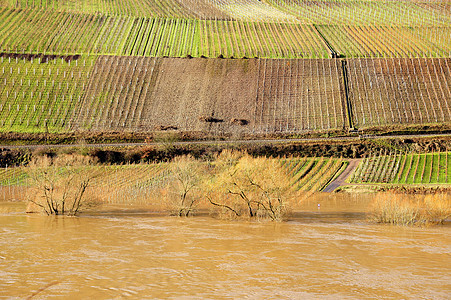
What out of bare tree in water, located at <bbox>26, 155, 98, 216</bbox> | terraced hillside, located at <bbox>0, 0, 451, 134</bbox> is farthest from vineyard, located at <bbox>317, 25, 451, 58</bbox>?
bare tree in water, located at <bbox>26, 155, 98, 216</bbox>

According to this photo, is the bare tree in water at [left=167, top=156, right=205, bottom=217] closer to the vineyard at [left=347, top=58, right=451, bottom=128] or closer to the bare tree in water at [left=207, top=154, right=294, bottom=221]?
the bare tree in water at [left=207, top=154, right=294, bottom=221]

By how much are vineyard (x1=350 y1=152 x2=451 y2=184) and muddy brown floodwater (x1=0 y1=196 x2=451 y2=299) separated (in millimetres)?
17683

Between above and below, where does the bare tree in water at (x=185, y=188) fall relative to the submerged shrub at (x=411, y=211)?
above

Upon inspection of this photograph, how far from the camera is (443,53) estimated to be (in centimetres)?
10169

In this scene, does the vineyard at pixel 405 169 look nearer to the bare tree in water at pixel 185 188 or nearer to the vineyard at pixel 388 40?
the bare tree in water at pixel 185 188

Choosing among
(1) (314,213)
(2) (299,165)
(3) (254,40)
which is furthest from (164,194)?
(3) (254,40)

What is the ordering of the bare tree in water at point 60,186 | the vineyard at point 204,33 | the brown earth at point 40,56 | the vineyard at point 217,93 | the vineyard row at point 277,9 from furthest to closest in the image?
the vineyard row at point 277,9 < the vineyard at point 204,33 < the brown earth at point 40,56 < the vineyard at point 217,93 < the bare tree in water at point 60,186

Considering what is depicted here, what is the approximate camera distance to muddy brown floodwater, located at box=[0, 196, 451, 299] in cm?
2181

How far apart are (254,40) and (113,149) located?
52.8 metres

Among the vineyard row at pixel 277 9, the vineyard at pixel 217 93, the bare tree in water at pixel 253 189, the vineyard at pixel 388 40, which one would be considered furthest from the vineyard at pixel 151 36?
the bare tree in water at pixel 253 189

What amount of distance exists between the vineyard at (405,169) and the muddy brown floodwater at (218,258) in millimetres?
17683

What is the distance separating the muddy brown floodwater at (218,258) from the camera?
2181cm

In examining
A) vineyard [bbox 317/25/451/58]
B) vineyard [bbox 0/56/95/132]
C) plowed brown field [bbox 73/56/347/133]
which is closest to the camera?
vineyard [bbox 0/56/95/132]

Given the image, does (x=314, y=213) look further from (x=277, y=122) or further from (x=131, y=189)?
(x=277, y=122)
